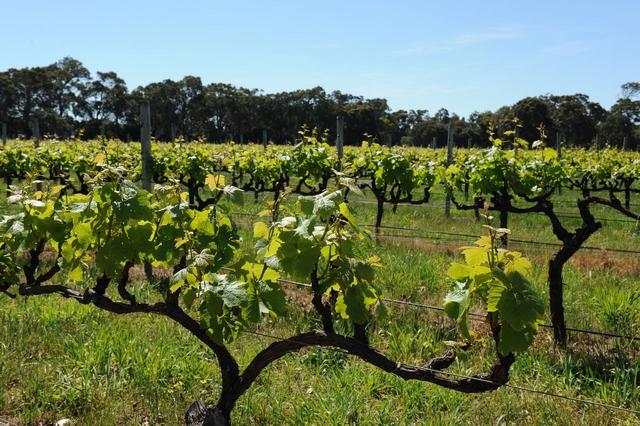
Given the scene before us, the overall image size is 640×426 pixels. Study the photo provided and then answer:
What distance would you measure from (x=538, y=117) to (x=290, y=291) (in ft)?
173

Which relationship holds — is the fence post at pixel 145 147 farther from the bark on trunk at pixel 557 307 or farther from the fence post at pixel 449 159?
the fence post at pixel 449 159

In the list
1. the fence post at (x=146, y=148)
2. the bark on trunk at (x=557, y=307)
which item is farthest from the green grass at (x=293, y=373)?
the fence post at (x=146, y=148)

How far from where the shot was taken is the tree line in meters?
54.2

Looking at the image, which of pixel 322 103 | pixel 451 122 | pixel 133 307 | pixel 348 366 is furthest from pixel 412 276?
pixel 322 103

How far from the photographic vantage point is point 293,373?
3.80 m

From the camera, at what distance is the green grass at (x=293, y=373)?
3230 mm

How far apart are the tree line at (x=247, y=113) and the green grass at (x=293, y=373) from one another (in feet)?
155

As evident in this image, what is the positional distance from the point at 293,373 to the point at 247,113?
57669mm

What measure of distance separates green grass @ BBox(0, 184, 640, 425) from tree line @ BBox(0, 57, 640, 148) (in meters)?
47.4

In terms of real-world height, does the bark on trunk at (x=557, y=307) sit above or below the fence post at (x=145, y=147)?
below

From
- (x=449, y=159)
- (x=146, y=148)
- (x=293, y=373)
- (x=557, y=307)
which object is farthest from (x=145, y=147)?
(x=449, y=159)

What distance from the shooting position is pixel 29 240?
3.04 m

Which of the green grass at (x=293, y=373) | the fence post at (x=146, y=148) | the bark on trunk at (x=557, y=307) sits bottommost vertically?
the green grass at (x=293, y=373)

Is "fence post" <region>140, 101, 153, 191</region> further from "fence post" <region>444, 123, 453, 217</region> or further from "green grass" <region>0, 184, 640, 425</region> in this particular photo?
"fence post" <region>444, 123, 453, 217</region>
